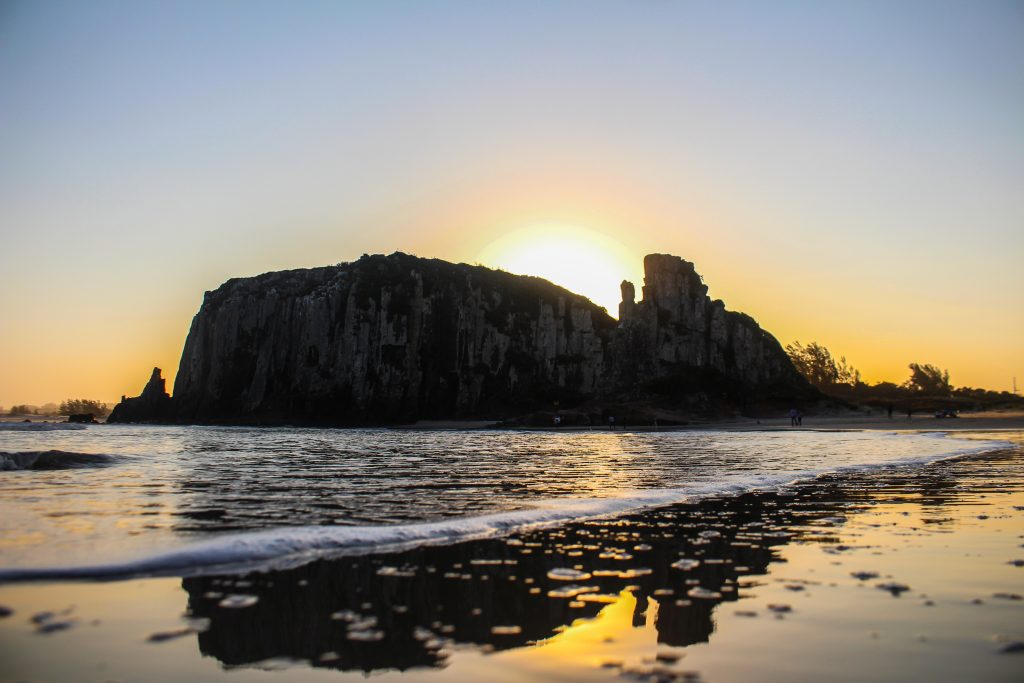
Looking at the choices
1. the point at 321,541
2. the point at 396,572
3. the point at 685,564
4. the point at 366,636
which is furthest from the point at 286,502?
the point at 366,636

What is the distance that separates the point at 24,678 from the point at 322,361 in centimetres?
13567

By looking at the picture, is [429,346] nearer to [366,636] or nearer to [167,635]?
[167,635]

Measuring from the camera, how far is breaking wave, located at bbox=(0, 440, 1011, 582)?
270 inches

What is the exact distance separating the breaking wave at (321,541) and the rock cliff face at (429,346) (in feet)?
329

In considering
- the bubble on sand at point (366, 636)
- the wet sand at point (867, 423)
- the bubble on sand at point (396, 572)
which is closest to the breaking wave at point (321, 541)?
the bubble on sand at point (396, 572)

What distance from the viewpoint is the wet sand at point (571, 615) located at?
420 centimetres

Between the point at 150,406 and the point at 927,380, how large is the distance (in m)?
172

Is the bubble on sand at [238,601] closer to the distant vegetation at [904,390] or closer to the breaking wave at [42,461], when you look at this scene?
the breaking wave at [42,461]

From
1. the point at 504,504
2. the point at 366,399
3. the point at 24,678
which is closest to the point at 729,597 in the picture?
the point at 24,678

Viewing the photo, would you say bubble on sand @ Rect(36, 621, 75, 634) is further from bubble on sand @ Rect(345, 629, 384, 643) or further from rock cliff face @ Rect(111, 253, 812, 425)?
rock cliff face @ Rect(111, 253, 812, 425)

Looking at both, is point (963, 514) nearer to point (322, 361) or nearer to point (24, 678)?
point (24, 678)

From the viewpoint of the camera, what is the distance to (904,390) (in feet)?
488

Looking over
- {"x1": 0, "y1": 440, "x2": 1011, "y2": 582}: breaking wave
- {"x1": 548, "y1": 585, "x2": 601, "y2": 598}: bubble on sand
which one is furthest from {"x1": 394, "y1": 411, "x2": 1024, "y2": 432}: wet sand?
{"x1": 548, "y1": 585, "x2": 601, "y2": 598}: bubble on sand

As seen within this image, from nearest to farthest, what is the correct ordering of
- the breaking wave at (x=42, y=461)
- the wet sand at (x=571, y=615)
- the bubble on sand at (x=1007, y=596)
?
the wet sand at (x=571, y=615), the bubble on sand at (x=1007, y=596), the breaking wave at (x=42, y=461)
